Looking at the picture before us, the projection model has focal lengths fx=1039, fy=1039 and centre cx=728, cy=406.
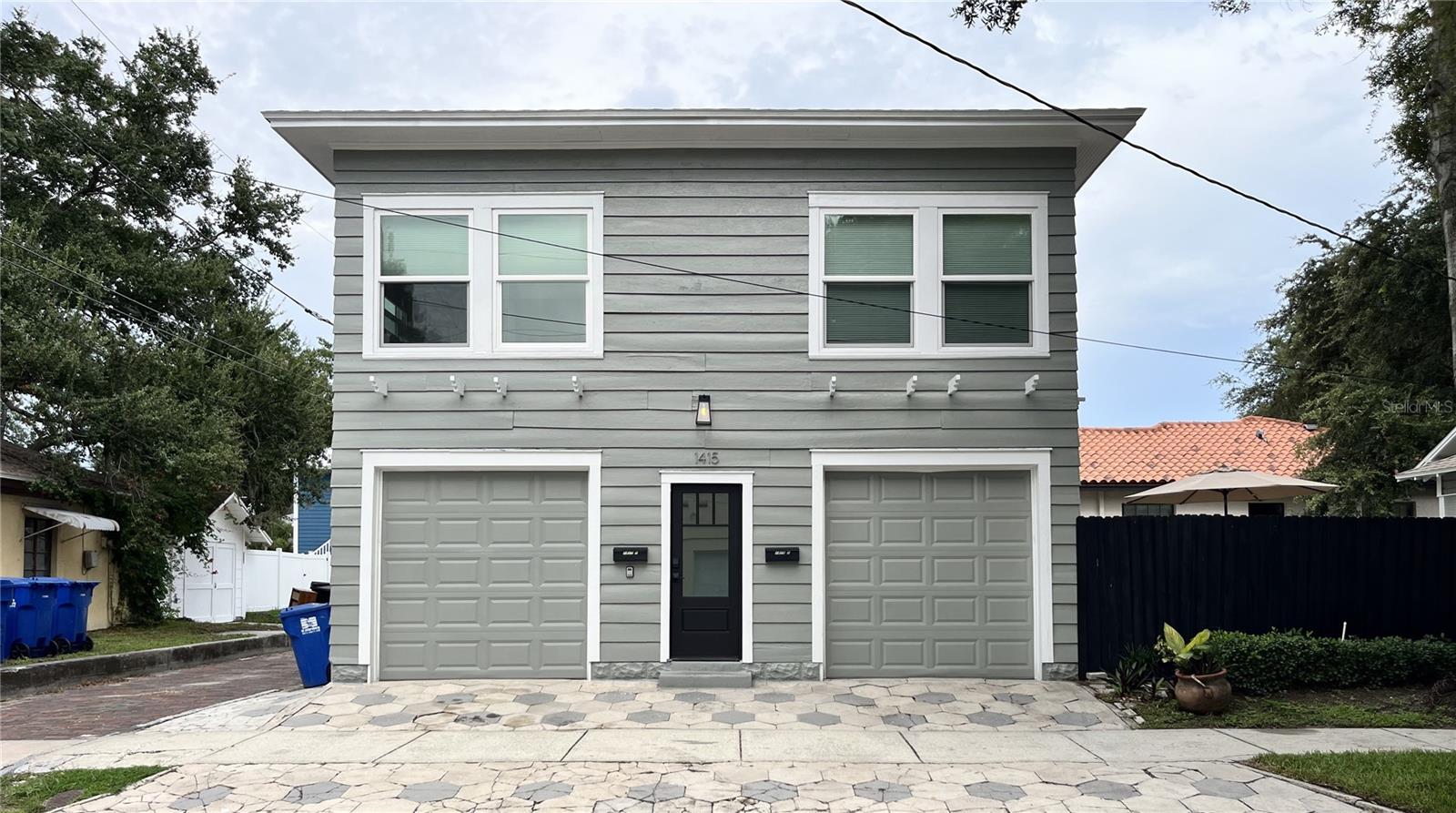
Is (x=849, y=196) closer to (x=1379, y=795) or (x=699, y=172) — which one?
(x=699, y=172)

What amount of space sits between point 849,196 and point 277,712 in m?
7.06

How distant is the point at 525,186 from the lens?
408 inches

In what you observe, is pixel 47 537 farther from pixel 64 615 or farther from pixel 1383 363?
pixel 1383 363

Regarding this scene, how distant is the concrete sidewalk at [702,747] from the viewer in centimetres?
733

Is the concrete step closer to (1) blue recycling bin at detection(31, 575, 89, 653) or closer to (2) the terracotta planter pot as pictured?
(2) the terracotta planter pot

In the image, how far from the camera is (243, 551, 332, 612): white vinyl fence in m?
24.9

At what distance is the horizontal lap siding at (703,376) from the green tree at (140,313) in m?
8.04

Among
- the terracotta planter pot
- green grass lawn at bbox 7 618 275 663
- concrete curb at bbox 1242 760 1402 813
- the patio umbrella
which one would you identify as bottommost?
green grass lawn at bbox 7 618 275 663

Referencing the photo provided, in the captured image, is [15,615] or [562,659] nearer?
[562,659]

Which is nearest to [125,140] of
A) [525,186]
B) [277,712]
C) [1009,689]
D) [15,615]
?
[15,615]

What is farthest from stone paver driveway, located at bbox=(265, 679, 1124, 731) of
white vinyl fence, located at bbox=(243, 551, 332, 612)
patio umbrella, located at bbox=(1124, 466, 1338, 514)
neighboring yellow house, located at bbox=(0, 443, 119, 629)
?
white vinyl fence, located at bbox=(243, 551, 332, 612)

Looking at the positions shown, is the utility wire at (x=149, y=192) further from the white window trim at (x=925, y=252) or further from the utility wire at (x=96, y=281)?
the white window trim at (x=925, y=252)

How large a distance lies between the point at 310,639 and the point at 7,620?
508cm

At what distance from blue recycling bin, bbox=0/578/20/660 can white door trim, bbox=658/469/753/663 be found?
8116 millimetres
